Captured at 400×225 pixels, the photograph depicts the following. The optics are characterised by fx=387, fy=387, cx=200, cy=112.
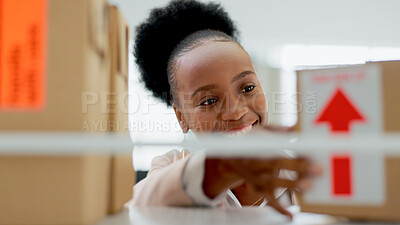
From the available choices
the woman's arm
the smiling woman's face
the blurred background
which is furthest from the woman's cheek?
the blurred background

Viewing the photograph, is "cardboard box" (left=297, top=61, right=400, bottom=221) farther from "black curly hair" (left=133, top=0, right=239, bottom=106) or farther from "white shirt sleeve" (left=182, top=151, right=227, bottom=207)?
"black curly hair" (left=133, top=0, right=239, bottom=106)

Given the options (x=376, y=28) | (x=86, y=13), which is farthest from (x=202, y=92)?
(x=376, y=28)

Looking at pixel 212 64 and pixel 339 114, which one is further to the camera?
pixel 212 64

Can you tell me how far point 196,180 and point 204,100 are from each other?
0.45 metres

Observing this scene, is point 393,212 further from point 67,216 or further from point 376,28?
point 376,28

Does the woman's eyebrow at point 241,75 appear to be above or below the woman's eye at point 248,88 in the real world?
above

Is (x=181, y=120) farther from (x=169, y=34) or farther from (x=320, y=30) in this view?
(x=320, y=30)

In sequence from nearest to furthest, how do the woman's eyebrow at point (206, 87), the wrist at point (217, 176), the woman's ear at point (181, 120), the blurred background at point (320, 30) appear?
the wrist at point (217, 176) < the woman's eyebrow at point (206, 87) < the woman's ear at point (181, 120) < the blurred background at point (320, 30)

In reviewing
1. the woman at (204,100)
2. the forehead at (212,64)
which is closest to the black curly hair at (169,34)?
the woman at (204,100)

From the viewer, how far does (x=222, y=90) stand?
912 mm

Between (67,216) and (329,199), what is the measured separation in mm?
276

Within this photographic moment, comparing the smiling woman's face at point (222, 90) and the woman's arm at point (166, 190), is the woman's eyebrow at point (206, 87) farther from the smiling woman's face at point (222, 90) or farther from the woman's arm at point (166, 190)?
the woman's arm at point (166, 190)

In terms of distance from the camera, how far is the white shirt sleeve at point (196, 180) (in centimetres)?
51

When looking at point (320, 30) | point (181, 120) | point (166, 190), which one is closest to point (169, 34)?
point (181, 120)
